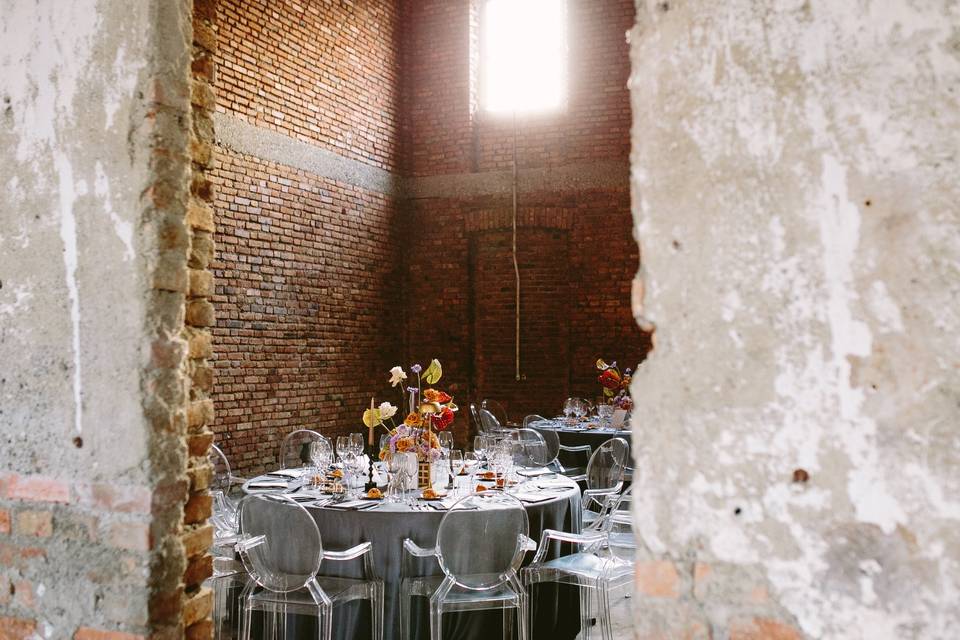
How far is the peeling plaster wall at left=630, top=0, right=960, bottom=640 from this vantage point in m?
1.27

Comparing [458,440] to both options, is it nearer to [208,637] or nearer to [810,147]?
[208,637]

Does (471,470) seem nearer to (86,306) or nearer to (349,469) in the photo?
(349,469)

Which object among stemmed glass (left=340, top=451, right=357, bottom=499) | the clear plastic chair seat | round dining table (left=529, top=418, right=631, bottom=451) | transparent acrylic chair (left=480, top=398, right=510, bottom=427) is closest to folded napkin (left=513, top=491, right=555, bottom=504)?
the clear plastic chair seat

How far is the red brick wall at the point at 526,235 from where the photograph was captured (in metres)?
8.69

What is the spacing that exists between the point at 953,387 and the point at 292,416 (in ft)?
22.5

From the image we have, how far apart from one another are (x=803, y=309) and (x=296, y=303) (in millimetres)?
6774

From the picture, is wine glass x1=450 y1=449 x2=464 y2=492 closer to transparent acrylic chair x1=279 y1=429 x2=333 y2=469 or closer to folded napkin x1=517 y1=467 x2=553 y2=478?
folded napkin x1=517 y1=467 x2=553 y2=478

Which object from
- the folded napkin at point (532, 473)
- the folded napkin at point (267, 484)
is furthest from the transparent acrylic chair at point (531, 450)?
the folded napkin at point (267, 484)

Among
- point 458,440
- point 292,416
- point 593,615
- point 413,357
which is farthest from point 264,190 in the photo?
point 593,615

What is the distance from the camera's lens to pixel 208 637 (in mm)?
2086

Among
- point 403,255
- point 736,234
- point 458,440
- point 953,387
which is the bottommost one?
point 458,440

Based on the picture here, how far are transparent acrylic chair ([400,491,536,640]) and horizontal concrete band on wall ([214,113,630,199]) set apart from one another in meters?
4.78

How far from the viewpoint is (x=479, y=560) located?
11.7 feet

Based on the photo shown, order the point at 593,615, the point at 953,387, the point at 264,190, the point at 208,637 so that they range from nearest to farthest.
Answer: the point at 953,387, the point at 208,637, the point at 593,615, the point at 264,190
